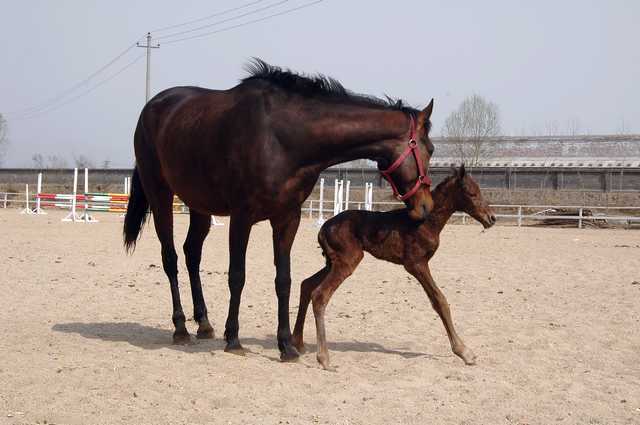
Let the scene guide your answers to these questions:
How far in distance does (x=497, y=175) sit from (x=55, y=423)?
38273 mm

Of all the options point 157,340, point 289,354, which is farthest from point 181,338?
point 289,354

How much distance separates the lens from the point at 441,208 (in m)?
6.71

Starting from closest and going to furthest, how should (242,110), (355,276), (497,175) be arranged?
(242,110) → (355,276) → (497,175)

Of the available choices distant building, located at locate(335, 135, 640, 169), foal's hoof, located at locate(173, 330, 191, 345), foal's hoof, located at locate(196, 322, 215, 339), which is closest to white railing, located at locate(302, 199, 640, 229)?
distant building, located at locate(335, 135, 640, 169)

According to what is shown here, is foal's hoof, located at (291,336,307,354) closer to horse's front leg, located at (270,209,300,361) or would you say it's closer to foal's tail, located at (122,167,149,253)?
horse's front leg, located at (270,209,300,361)

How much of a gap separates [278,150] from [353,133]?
26.0 inches

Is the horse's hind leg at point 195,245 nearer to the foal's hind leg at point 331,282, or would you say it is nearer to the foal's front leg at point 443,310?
the foal's hind leg at point 331,282

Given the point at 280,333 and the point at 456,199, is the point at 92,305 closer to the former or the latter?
the point at 280,333

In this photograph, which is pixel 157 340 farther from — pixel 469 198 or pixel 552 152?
pixel 552 152

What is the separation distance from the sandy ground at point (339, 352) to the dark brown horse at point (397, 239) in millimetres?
597

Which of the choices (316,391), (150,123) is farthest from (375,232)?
(150,123)

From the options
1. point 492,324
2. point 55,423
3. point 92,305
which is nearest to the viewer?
point 55,423

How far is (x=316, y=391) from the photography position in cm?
535

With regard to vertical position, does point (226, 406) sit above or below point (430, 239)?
below
